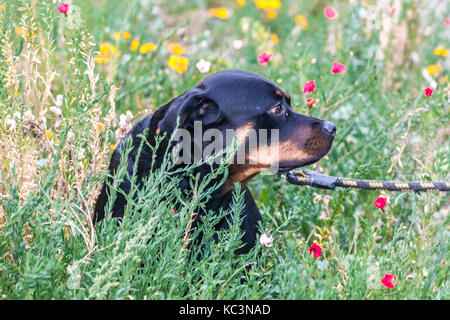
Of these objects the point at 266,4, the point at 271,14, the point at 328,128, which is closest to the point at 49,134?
the point at 328,128

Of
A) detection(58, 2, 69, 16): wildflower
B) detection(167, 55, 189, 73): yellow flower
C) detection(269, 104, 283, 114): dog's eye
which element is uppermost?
detection(58, 2, 69, 16): wildflower

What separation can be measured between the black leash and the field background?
7 cm

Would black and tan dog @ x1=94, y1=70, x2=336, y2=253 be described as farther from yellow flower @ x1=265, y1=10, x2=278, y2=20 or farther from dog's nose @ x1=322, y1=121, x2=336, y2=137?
yellow flower @ x1=265, y1=10, x2=278, y2=20

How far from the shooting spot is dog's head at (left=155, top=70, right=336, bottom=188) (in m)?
2.82

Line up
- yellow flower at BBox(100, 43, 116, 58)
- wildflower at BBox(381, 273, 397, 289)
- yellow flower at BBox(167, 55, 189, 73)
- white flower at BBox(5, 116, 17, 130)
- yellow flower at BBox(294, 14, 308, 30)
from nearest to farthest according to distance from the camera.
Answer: wildflower at BBox(381, 273, 397, 289) < white flower at BBox(5, 116, 17, 130) < yellow flower at BBox(167, 55, 189, 73) < yellow flower at BBox(100, 43, 116, 58) < yellow flower at BBox(294, 14, 308, 30)

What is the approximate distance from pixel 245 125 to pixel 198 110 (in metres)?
0.24

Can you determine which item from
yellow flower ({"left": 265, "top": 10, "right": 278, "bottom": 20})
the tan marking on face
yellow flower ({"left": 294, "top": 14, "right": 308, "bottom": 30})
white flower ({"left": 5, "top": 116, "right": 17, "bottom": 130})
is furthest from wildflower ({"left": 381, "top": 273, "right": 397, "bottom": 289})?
yellow flower ({"left": 265, "top": 10, "right": 278, "bottom": 20})

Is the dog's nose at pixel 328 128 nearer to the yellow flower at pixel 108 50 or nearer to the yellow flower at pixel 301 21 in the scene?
the yellow flower at pixel 108 50

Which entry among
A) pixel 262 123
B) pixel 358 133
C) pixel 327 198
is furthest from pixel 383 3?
pixel 262 123

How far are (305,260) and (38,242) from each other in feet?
3.44

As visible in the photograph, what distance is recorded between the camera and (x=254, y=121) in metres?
2.84

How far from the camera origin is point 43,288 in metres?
2.11
